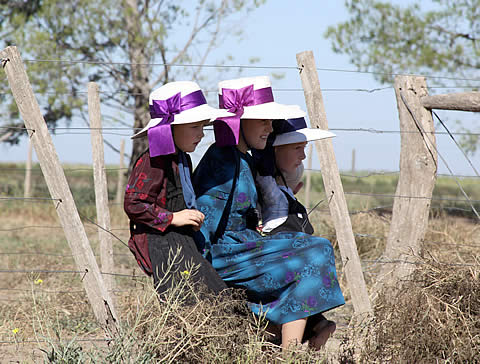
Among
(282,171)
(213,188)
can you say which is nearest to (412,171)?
(282,171)

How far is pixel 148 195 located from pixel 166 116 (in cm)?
41

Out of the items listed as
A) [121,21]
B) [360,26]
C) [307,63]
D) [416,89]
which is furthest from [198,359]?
[121,21]

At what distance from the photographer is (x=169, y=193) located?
9.80 feet

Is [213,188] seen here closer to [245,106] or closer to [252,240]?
[252,240]

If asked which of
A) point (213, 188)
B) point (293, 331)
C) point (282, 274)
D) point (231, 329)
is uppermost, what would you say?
point (213, 188)

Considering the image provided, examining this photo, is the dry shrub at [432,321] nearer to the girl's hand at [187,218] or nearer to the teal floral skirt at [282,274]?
the teal floral skirt at [282,274]

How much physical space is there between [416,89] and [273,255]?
1.90 meters

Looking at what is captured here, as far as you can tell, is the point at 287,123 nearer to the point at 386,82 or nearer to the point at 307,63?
the point at 307,63

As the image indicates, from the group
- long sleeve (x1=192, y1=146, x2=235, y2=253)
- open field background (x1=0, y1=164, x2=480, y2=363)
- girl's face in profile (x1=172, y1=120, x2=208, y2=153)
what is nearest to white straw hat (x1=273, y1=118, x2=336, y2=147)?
long sleeve (x1=192, y1=146, x2=235, y2=253)

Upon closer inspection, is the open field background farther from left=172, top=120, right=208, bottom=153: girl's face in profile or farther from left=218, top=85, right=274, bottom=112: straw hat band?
left=218, top=85, right=274, bottom=112: straw hat band

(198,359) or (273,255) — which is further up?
(273,255)

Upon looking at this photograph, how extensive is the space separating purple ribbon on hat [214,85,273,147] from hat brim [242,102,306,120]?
0.03m

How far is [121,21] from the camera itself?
1155 cm

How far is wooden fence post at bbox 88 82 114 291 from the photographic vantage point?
3.87 meters
